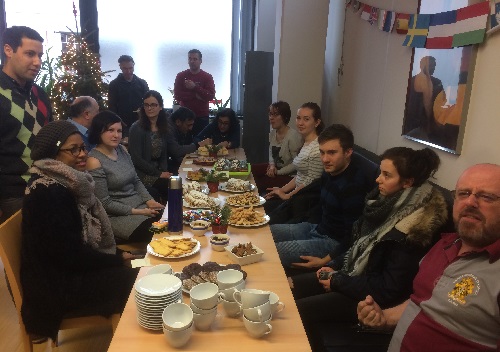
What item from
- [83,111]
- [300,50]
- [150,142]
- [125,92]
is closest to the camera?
[83,111]

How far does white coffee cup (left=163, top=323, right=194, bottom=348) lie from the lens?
45.3 inches

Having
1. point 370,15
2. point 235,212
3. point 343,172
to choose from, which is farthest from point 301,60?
point 235,212

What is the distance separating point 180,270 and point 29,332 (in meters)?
0.79

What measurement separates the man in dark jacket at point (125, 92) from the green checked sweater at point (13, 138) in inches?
114

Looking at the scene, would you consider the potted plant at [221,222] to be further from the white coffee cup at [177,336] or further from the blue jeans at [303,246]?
the white coffee cup at [177,336]

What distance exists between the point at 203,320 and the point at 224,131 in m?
3.47

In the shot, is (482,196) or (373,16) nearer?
(482,196)

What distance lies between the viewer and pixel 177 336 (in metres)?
1.15

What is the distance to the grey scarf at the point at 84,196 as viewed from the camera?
181 cm

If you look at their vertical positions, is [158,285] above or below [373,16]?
below

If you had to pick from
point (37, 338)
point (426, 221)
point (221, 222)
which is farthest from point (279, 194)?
point (37, 338)

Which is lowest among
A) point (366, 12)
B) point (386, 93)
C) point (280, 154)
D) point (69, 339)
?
point (69, 339)

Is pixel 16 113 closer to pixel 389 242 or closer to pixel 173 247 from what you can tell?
pixel 173 247

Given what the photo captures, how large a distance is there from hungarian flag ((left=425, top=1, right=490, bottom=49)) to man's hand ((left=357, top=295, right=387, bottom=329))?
4.35ft
